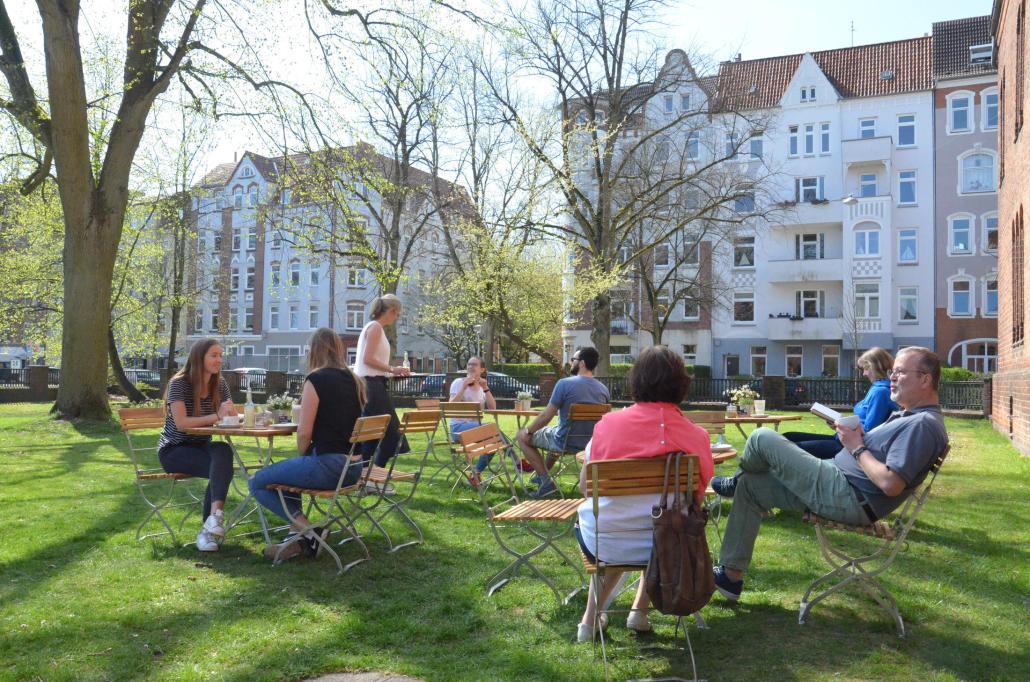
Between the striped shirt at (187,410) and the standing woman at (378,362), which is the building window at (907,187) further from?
the striped shirt at (187,410)

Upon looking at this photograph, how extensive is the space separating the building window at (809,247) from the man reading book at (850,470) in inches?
1475

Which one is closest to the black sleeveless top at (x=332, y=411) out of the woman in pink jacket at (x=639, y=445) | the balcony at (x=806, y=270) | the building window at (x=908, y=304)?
the woman in pink jacket at (x=639, y=445)

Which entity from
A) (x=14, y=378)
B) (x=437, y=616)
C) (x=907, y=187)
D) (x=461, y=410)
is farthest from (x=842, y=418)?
(x=907, y=187)

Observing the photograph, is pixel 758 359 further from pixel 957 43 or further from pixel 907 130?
pixel 957 43

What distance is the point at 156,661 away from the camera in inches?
152

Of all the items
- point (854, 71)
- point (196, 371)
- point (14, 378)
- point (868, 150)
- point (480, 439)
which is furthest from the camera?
point (854, 71)

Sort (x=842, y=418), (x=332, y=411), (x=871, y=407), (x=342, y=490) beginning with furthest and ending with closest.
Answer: (x=871, y=407) → (x=332, y=411) → (x=342, y=490) → (x=842, y=418)

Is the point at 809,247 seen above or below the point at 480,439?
above

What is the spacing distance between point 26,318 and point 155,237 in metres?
5.49

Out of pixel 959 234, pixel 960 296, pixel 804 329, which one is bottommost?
pixel 804 329

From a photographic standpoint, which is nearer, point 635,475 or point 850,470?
point 635,475

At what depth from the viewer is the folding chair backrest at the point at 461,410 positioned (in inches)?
345

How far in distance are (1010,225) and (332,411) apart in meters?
16.2

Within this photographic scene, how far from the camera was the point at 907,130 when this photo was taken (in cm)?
3934
